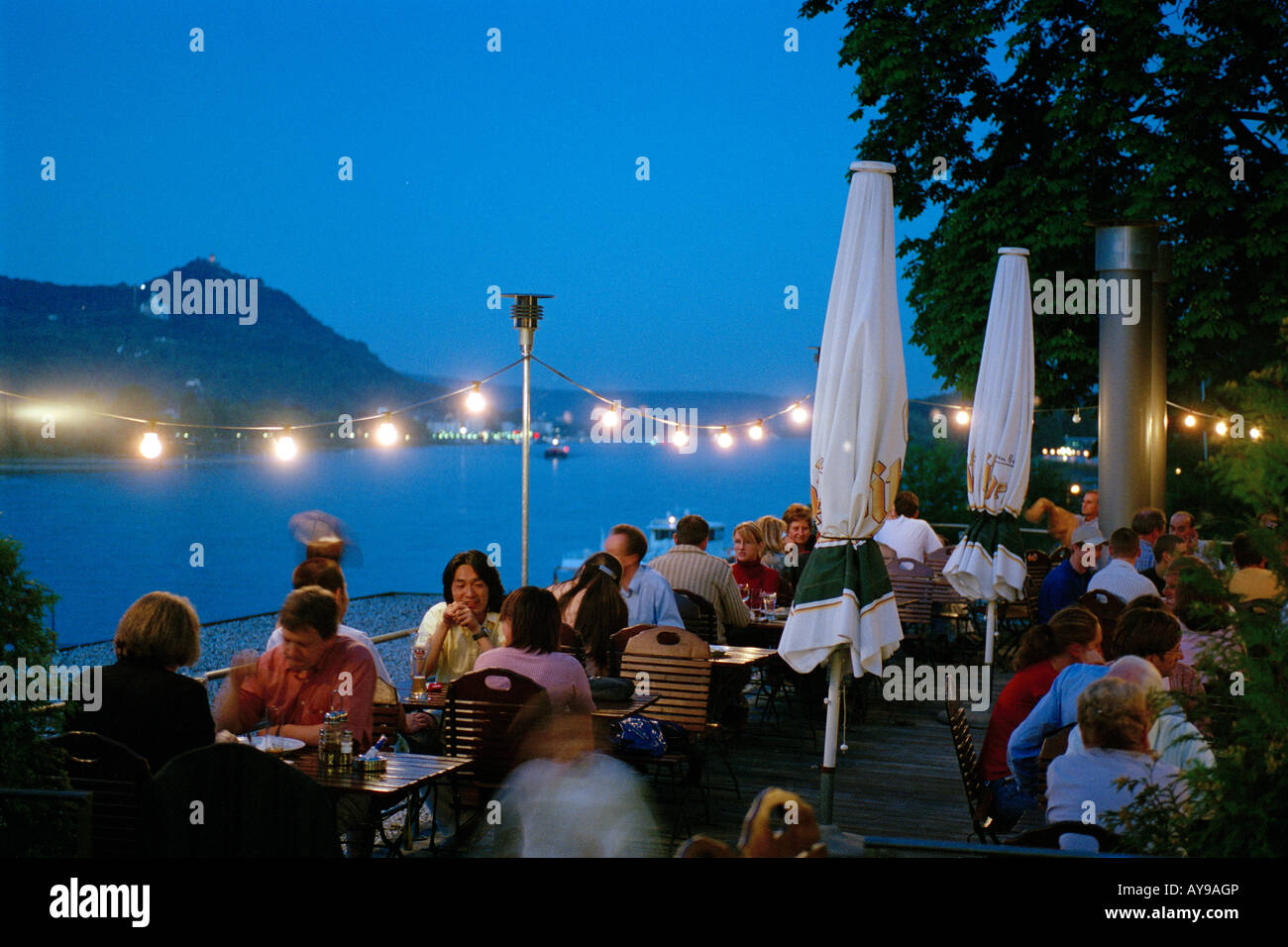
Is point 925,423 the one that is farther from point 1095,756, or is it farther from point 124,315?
point 1095,756

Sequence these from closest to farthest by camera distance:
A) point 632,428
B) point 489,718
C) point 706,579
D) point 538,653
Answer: point 489,718
point 538,653
point 706,579
point 632,428

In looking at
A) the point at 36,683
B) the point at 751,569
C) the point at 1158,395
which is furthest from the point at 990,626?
the point at 1158,395

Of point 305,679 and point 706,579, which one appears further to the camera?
point 706,579

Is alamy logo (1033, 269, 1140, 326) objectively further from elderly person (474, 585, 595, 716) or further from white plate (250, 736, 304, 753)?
white plate (250, 736, 304, 753)

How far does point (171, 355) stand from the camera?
5722 cm

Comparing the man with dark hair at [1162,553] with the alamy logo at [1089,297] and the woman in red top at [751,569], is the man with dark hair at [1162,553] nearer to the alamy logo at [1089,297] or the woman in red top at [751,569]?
the woman in red top at [751,569]

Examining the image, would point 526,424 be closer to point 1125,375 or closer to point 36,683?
point 36,683

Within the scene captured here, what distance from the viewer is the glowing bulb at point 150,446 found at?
9.56 metres

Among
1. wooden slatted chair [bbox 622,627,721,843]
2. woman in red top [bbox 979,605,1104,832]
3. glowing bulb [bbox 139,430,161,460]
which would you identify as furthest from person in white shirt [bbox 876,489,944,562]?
glowing bulb [bbox 139,430,161,460]

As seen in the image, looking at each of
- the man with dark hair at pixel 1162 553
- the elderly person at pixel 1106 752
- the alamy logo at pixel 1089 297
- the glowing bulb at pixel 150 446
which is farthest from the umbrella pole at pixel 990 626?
the glowing bulb at pixel 150 446

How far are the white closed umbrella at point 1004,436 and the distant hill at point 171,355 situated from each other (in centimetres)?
4288

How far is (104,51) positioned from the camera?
89500mm

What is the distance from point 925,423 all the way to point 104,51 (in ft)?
244

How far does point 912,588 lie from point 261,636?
13.2 metres
